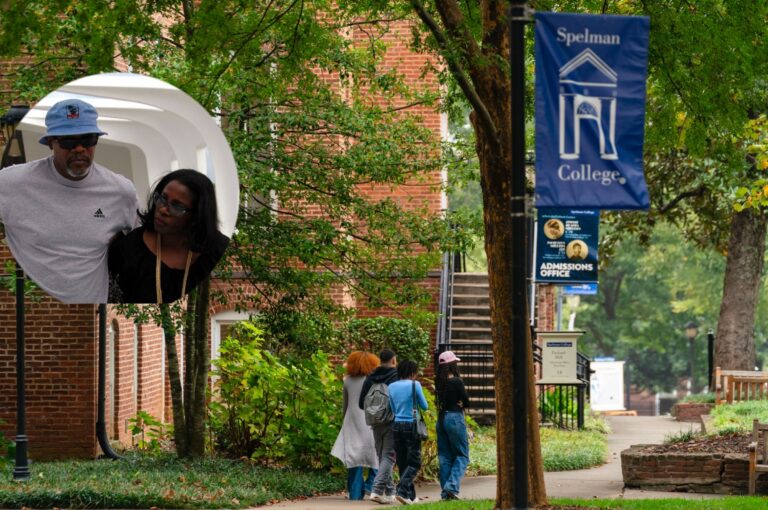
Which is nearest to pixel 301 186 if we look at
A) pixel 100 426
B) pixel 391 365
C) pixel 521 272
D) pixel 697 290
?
pixel 391 365

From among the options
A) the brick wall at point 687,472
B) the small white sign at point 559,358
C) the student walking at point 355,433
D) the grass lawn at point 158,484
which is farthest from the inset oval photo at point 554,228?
the student walking at point 355,433

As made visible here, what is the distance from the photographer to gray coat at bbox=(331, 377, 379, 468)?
1352 centimetres

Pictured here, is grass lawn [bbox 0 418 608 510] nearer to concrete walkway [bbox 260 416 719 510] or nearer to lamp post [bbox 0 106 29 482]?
lamp post [bbox 0 106 29 482]

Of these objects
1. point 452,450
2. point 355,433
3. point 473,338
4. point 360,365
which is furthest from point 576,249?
point 473,338

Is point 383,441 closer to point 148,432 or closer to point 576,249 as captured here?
point 148,432

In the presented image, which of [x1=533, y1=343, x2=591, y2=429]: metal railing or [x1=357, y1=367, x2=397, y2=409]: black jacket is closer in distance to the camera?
[x1=357, y1=367, x2=397, y2=409]: black jacket

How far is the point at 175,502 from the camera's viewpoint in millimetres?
11625

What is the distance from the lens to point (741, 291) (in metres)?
28.4

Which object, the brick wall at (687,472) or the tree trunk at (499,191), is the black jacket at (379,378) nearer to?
the tree trunk at (499,191)

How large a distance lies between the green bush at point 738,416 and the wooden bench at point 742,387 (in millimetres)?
2578

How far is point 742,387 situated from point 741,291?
3105mm

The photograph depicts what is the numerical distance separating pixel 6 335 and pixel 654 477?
29.3 feet

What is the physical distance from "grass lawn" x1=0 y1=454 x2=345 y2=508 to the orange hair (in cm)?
156

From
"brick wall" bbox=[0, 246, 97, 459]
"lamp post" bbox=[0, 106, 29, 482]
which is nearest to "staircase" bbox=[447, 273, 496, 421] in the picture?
"brick wall" bbox=[0, 246, 97, 459]
